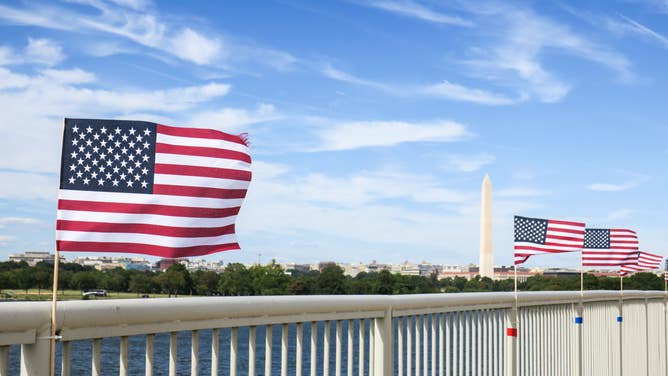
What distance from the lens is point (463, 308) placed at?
660cm

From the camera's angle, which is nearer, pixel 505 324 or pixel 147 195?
pixel 147 195

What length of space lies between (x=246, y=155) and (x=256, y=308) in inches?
30.0

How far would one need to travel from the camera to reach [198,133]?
388 cm

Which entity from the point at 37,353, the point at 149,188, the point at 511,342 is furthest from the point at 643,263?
the point at 37,353

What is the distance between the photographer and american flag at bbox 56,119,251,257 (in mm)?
3356

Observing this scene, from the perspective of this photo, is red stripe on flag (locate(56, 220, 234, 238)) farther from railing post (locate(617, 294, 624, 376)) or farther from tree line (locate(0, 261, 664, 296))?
Answer: tree line (locate(0, 261, 664, 296))

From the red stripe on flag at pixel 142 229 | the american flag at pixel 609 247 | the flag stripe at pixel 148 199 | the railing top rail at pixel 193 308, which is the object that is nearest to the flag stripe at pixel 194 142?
the flag stripe at pixel 148 199

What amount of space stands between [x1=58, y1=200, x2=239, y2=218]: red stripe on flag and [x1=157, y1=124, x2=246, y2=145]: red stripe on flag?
0.34 meters

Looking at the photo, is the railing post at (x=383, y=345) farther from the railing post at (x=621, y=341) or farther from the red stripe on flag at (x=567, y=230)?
A: the railing post at (x=621, y=341)

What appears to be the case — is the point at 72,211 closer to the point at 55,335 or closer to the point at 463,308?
the point at 55,335

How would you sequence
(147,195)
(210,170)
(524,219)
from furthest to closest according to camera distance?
(524,219) → (210,170) → (147,195)

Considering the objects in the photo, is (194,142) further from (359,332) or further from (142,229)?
(359,332)

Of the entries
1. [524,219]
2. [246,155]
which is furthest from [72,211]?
[524,219]

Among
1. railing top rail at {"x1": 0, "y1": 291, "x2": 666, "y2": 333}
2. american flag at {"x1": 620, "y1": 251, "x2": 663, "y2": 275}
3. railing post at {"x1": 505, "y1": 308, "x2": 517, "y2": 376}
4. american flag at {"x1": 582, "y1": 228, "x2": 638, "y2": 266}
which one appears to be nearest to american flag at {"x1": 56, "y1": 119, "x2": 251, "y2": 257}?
railing top rail at {"x1": 0, "y1": 291, "x2": 666, "y2": 333}
